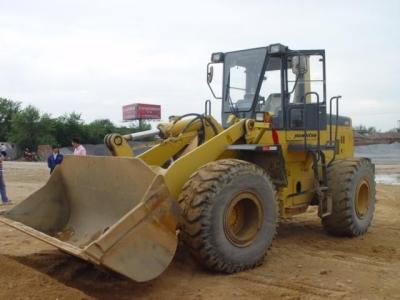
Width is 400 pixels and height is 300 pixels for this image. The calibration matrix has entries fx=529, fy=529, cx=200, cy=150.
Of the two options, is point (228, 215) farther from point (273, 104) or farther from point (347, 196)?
point (347, 196)

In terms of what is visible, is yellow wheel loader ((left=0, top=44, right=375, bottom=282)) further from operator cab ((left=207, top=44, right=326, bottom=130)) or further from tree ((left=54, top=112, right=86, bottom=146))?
tree ((left=54, top=112, right=86, bottom=146))

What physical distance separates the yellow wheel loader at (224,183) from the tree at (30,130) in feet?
159

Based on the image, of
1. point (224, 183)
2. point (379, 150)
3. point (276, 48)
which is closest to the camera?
point (224, 183)

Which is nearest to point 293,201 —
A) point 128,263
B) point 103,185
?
point 103,185

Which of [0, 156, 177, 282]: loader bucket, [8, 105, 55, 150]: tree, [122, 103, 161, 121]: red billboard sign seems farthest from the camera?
[122, 103, 161, 121]: red billboard sign

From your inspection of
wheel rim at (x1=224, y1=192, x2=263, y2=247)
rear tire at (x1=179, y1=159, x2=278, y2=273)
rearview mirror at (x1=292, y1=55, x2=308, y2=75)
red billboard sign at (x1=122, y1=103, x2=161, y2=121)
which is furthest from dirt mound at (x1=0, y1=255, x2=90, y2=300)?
red billboard sign at (x1=122, y1=103, x2=161, y2=121)

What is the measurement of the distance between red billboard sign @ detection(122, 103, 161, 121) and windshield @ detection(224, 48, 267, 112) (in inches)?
2605

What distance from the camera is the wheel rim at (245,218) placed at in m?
5.97

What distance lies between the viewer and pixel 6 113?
6209 centimetres

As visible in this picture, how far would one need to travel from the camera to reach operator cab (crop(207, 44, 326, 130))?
25.3ft

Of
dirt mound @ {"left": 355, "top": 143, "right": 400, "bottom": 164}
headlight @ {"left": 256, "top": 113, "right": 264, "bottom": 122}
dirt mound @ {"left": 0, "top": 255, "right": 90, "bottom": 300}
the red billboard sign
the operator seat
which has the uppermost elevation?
the red billboard sign

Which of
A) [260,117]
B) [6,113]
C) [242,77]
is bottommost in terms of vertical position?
[260,117]

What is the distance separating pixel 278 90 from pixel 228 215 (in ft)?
8.60

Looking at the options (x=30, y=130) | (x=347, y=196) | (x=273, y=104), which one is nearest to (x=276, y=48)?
(x=273, y=104)
